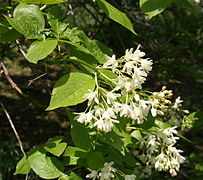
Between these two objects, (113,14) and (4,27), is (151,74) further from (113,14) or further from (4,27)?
(4,27)

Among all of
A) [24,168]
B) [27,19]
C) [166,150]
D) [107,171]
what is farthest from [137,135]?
[27,19]

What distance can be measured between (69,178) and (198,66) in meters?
2.79

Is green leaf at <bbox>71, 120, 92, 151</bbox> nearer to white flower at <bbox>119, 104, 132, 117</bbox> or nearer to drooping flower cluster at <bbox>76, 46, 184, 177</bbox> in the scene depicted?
drooping flower cluster at <bbox>76, 46, 184, 177</bbox>

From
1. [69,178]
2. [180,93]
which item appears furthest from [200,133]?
[69,178]

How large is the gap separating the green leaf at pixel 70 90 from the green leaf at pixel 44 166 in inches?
17.4

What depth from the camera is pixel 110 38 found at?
13.3 ft

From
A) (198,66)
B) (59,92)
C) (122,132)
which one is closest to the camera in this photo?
(59,92)

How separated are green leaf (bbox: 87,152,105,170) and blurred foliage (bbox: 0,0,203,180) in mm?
1328

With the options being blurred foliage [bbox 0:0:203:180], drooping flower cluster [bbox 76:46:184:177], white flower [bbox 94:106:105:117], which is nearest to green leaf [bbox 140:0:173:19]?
drooping flower cluster [bbox 76:46:184:177]

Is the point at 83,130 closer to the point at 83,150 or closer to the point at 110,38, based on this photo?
the point at 83,150

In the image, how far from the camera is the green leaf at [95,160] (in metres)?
1.47

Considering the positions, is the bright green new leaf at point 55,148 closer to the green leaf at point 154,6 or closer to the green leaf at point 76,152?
the green leaf at point 76,152

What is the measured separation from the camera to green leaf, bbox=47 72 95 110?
3.89 ft

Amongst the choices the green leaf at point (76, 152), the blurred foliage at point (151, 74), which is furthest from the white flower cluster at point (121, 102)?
the blurred foliage at point (151, 74)
